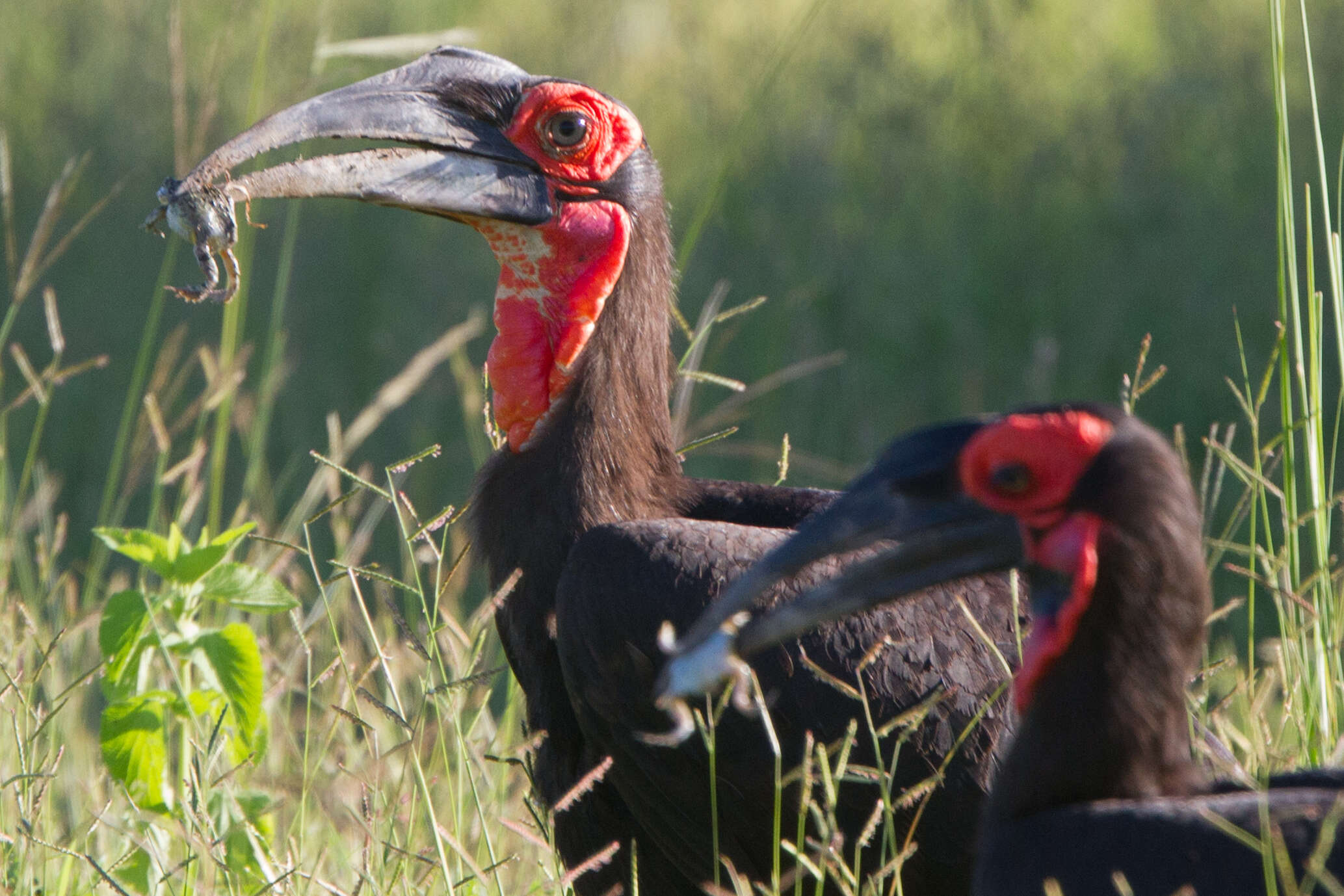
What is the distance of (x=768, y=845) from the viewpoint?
262 cm

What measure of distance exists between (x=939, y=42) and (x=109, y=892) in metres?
5.39

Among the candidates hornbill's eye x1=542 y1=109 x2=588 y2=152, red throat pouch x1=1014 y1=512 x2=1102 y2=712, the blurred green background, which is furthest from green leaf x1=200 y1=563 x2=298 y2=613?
the blurred green background

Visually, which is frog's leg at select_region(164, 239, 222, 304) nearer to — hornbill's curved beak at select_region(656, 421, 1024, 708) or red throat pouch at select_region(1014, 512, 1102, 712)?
hornbill's curved beak at select_region(656, 421, 1024, 708)

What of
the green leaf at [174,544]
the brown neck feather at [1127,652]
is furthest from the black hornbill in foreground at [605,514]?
the brown neck feather at [1127,652]

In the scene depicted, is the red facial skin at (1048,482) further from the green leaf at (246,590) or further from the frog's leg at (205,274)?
the frog's leg at (205,274)

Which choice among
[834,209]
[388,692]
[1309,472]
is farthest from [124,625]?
[834,209]

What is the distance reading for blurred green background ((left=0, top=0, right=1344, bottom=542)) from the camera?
Answer: 5977mm

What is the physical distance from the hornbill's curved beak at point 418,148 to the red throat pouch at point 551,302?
0.04 metres

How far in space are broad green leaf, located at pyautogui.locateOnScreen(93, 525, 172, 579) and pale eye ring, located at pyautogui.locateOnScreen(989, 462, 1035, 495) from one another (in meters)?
1.32

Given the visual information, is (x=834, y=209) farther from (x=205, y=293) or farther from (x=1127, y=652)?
(x=1127, y=652)

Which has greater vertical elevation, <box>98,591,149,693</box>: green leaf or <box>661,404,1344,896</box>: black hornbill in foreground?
<box>661,404,1344,896</box>: black hornbill in foreground

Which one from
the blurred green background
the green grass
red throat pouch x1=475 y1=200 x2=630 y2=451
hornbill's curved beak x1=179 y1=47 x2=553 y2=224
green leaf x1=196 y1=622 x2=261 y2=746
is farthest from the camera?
the blurred green background

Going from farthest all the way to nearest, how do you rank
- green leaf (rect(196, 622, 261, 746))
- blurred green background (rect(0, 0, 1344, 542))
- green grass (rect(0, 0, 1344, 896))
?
blurred green background (rect(0, 0, 1344, 542)) → green leaf (rect(196, 622, 261, 746)) → green grass (rect(0, 0, 1344, 896))

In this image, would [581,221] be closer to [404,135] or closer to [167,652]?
[404,135]
